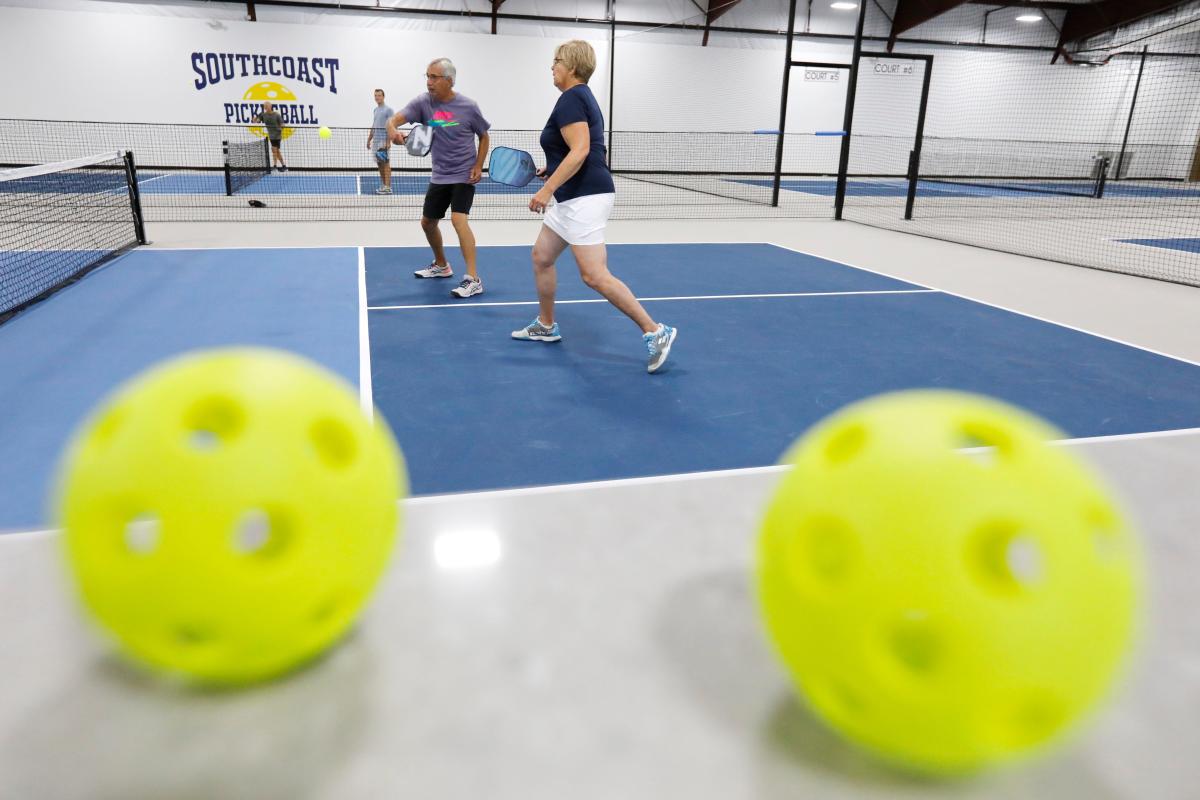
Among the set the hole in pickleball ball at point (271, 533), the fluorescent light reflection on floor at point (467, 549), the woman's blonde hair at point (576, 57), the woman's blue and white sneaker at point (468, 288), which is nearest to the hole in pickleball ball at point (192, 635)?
the hole in pickleball ball at point (271, 533)

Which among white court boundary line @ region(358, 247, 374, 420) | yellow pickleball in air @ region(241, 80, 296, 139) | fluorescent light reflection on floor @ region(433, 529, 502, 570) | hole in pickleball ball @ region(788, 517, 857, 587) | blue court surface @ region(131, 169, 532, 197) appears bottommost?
white court boundary line @ region(358, 247, 374, 420)

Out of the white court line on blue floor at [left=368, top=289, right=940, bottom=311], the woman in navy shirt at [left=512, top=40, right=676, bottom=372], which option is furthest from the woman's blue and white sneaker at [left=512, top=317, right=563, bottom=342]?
the white court line on blue floor at [left=368, top=289, right=940, bottom=311]

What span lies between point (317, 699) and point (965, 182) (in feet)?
87.1

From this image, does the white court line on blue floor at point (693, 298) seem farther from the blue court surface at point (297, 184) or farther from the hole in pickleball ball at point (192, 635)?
the blue court surface at point (297, 184)

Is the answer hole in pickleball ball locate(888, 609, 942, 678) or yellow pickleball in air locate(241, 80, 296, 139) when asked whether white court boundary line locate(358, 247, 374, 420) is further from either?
yellow pickleball in air locate(241, 80, 296, 139)

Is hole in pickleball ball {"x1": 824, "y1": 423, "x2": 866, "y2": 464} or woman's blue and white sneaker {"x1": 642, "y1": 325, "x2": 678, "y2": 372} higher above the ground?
hole in pickleball ball {"x1": 824, "y1": 423, "x2": 866, "y2": 464}

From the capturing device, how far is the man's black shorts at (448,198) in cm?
675

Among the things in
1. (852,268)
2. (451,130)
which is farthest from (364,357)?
(852,268)

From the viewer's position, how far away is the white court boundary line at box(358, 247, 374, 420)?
4.09 meters

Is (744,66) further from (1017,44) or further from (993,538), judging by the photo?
(993,538)

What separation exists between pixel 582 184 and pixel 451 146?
2.31 meters

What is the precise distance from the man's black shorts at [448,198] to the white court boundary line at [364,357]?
0.95 meters

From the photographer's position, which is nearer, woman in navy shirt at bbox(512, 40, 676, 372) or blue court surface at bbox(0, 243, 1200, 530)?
blue court surface at bbox(0, 243, 1200, 530)

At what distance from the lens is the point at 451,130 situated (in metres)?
6.53
